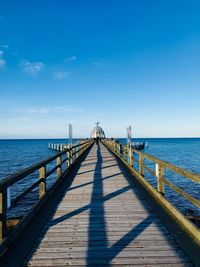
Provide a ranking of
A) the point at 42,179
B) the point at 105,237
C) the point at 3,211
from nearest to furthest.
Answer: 1. the point at 3,211
2. the point at 105,237
3. the point at 42,179

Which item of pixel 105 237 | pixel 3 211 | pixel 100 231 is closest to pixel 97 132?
pixel 100 231

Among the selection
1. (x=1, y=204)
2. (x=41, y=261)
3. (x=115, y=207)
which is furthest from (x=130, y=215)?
(x=1, y=204)

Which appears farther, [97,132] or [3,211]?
[97,132]

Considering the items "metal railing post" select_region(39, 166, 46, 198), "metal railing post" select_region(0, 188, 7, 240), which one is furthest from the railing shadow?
"metal railing post" select_region(39, 166, 46, 198)

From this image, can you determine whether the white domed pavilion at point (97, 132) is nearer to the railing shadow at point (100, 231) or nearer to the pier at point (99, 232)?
the railing shadow at point (100, 231)

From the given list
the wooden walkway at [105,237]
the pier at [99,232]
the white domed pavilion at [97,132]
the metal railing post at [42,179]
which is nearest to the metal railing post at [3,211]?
the pier at [99,232]

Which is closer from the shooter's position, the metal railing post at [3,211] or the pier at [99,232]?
the pier at [99,232]

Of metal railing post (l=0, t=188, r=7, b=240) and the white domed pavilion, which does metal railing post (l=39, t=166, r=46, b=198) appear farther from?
the white domed pavilion

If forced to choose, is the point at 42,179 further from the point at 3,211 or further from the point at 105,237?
the point at 105,237

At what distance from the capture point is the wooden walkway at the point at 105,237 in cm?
336

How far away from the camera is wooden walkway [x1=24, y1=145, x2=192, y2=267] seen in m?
3.36

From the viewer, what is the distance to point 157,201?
627 cm

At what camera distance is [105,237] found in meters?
4.07

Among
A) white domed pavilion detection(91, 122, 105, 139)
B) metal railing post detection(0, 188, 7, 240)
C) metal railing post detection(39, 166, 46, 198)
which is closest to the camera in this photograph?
metal railing post detection(0, 188, 7, 240)
